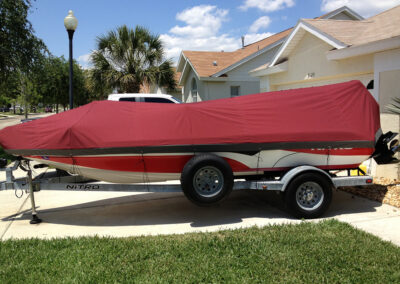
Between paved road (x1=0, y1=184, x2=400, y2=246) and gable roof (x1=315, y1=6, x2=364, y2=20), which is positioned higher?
gable roof (x1=315, y1=6, x2=364, y2=20)

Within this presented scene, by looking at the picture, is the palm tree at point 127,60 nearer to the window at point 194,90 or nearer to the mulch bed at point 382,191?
the window at point 194,90

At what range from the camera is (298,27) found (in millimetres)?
11883

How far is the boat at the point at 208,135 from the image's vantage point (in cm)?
519

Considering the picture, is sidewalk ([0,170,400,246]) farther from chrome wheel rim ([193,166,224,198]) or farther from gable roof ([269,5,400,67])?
gable roof ([269,5,400,67])

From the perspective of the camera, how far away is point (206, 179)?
Answer: 5.33m

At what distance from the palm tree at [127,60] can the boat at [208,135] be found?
15504 mm

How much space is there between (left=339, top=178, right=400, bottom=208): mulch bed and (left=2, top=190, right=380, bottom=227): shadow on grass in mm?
231

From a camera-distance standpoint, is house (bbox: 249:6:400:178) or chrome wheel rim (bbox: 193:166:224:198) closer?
chrome wheel rim (bbox: 193:166:224:198)

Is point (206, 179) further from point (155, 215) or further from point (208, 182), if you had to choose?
point (155, 215)

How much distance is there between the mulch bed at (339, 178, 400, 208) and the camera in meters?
6.38

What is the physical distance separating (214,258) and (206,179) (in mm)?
1501

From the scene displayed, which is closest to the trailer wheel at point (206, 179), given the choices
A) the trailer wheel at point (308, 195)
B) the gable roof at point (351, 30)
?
the trailer wheel at point (308, 195)

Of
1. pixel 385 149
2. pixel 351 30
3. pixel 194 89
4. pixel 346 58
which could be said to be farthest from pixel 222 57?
pixel 385 149

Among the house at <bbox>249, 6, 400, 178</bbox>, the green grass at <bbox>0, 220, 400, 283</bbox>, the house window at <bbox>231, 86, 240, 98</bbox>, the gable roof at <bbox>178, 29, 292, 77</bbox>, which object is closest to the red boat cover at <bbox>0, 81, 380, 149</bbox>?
the green grass at <bbox>0, 220, 400, 283</bbox>
